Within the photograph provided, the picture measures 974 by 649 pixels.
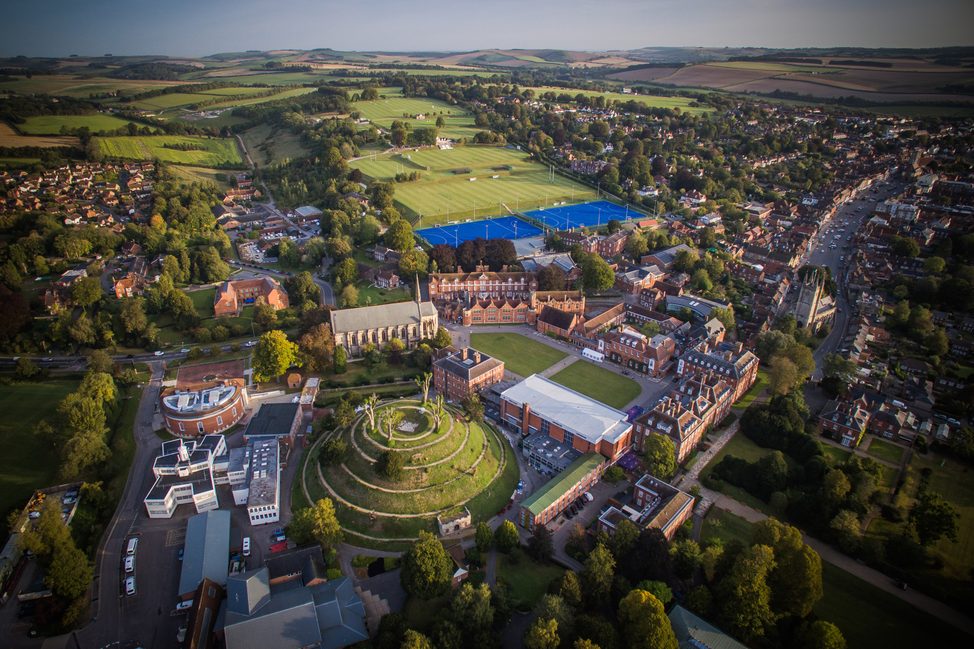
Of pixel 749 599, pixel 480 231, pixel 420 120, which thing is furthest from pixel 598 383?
pixel 420 120

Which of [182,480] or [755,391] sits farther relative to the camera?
[755,391]

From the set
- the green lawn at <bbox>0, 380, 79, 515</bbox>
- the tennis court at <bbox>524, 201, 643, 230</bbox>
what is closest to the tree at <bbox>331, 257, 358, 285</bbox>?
the green lawn at <bbox>0, 380, 79, 515</bbox>

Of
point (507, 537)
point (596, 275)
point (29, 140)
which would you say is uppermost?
point (29, 140)

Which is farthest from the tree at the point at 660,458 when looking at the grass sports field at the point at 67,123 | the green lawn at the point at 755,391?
the grass sports field at the point at 67,123

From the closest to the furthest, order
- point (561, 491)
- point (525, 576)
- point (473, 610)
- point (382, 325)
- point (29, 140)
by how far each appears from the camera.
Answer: point (473, 610), point (525, 576), point (561, 491), point (382, 325), point (29, 140)

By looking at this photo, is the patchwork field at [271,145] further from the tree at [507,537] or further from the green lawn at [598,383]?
the tree at [507,537]

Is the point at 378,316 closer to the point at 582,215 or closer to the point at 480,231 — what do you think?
the point at 480,231

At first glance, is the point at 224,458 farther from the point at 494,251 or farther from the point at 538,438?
the point at 494,251
